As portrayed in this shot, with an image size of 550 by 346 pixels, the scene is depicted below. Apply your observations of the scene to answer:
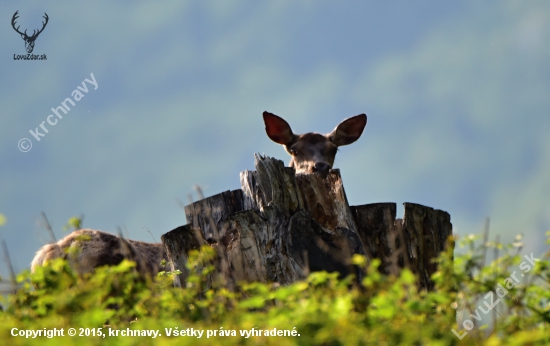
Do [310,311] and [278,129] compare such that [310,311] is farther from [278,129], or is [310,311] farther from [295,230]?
[278,129]

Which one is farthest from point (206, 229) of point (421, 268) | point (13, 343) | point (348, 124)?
point (348, 124)

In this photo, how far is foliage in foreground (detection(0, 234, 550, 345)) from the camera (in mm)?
3570

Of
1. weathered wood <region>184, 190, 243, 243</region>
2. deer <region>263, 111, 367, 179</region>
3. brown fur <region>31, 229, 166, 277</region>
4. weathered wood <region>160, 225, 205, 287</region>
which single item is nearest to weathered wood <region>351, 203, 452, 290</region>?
weathered wood <region>184, 190, 243, 243</region>

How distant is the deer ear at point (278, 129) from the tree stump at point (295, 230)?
4988mm

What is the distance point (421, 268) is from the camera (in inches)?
299

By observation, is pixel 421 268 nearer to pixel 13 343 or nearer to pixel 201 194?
pixel 201 194

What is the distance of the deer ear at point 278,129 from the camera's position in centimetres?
1281

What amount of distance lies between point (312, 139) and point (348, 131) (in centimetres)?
104

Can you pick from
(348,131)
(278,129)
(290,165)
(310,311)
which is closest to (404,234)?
(310,311)

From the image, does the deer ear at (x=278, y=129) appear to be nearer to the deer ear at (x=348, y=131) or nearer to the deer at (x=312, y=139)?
the deer at (x=312, y=139)

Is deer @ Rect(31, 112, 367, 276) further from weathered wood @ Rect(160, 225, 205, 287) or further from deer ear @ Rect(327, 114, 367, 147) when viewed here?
weathered wood @ Rect(160, 225, 205, 287)

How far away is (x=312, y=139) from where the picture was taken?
12.8m

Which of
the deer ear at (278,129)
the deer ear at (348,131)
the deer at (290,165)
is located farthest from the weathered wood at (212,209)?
the deer ear at (348,131)

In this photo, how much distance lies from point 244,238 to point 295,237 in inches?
20.6
